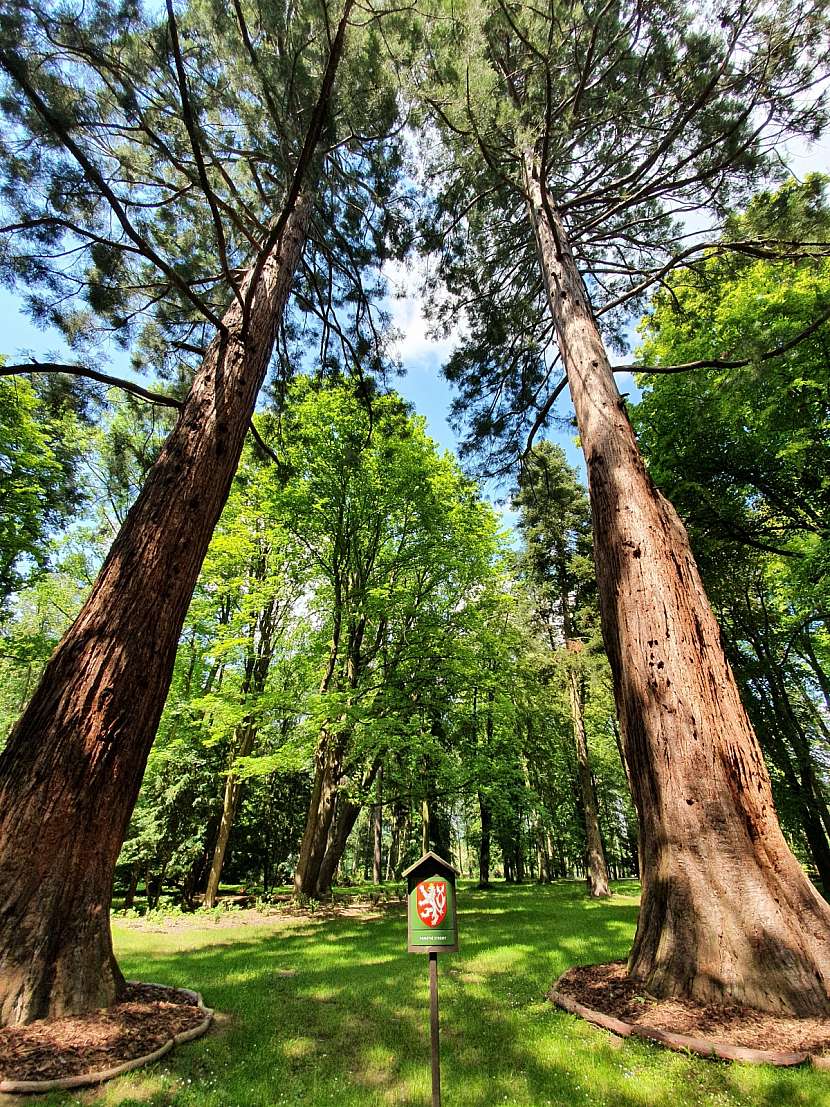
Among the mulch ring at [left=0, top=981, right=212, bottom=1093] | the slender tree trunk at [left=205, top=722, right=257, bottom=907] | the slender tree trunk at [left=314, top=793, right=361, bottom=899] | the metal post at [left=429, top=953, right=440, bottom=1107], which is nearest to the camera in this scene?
the metal post at [left=429, top=953, right=440, bottom=1107]

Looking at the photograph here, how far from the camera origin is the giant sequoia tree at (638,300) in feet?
10.9

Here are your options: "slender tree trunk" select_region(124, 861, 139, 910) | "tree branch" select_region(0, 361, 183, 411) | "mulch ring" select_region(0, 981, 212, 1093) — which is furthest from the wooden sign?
"slender tree trunk" select_region(124, 861, 139, 910)

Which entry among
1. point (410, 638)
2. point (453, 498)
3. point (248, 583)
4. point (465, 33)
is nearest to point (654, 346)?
point (453, 498)

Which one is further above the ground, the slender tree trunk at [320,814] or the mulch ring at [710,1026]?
the slender tree trunk at [320,814]

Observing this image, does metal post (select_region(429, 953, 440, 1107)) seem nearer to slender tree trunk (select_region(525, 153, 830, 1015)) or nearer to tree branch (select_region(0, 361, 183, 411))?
slender tree trunk (select_region(525, 153, 830, 1015))

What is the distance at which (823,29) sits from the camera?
Result: 554cm

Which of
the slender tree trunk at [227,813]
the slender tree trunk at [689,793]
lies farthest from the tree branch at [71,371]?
the slender tree trunk at [227,813]

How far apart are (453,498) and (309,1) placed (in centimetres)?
924

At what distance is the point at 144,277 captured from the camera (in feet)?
23.1

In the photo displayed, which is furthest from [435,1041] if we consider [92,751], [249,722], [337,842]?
[337,842]

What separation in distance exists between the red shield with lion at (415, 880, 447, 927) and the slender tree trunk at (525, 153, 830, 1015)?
1.94 m

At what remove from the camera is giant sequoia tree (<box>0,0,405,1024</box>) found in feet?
10.0

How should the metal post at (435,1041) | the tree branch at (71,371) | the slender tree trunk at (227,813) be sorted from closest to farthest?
the metal post at (435,1041), the tree branch at (71,371), the slender tree trunk at (227,813)

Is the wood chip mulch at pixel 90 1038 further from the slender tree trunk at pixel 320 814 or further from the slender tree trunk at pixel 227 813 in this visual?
the slender tree trunk at pixel 227 813
